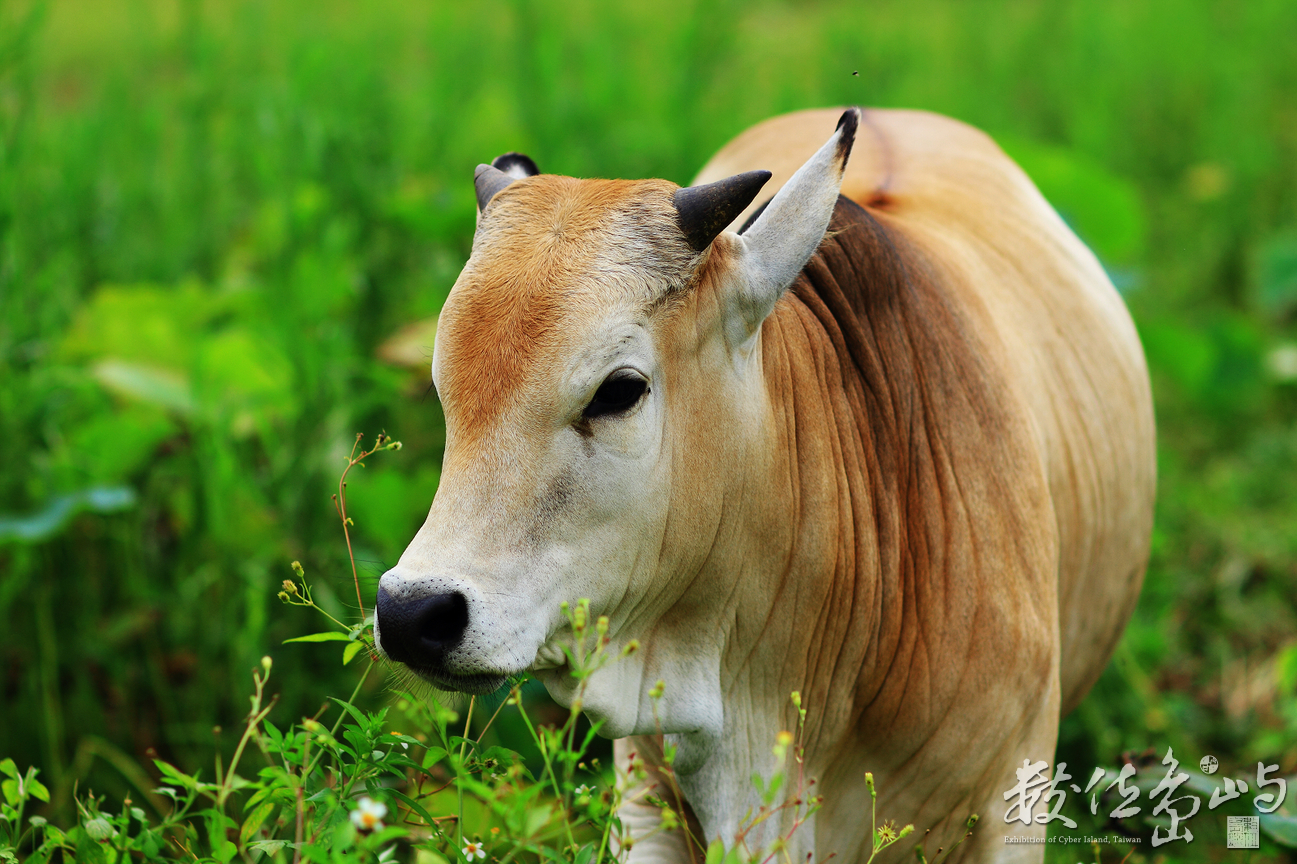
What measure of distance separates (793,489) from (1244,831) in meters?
1.46

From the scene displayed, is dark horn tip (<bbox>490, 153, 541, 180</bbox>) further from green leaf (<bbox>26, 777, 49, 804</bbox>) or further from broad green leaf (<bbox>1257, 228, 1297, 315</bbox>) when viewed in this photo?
broad green leaf (<bbox>1257, 228, 1297, 315</bbox>)

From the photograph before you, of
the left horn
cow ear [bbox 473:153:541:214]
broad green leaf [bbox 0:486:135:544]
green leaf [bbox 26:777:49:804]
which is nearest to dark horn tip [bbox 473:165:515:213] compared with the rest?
cow ear [bbox 473:153:541:214]

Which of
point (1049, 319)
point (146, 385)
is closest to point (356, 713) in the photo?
point (1049, 319)

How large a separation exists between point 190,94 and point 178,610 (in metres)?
2.50

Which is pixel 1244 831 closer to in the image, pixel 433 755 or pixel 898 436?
pixel 898 436

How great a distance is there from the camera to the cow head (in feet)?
5.76

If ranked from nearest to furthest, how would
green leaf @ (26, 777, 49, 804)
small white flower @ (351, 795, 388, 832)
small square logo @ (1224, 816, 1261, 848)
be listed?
small white flower @ (351, 795, 388, 832) → green leaf @ (26, 777, 49, 804) → small square logo @ (1224, 816, 1261, 848)

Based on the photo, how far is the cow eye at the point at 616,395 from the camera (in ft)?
6.02

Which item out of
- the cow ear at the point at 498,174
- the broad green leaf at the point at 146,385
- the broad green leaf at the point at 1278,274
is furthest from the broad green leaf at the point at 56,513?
the broad green leaf at the point at 1278,274

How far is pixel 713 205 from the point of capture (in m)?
1.86

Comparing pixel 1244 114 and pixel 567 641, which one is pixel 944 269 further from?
pixel 1244 114

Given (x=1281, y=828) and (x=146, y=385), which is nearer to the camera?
(x=1281, y=828)

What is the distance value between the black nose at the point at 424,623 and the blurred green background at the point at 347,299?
1.53 feet

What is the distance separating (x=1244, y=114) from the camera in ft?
22.9
